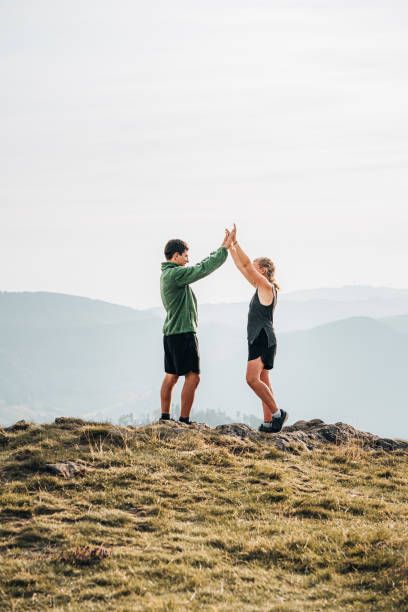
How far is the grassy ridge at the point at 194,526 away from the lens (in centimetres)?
578

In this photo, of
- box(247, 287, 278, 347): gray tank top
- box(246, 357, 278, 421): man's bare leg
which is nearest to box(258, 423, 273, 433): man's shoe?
box(246, 357, 278, 421): man's bare leg

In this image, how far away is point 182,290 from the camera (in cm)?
1189

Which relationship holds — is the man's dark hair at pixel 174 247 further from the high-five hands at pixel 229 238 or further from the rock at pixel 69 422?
the rock at pixel 69 422

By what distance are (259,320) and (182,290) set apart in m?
1.60

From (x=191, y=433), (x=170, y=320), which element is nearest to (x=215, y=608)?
(x=191, y=433)

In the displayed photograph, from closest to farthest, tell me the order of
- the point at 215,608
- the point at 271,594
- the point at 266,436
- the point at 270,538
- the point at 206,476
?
the point at 215,608 → the point at 271,594 → the point at 270,538 → the point at 206,476 → the point at 266,436

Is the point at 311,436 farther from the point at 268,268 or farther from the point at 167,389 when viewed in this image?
the point at 268,268

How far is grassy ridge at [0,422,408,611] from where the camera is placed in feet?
19.0

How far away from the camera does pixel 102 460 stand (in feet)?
31.8

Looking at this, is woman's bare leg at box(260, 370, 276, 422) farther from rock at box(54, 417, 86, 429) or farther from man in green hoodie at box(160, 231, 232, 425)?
rock at box(54, 417, 86, 429)

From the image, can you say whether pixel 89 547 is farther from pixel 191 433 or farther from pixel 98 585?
pixel 191 433

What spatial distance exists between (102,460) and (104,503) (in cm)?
165

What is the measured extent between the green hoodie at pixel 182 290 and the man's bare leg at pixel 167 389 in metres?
0.89

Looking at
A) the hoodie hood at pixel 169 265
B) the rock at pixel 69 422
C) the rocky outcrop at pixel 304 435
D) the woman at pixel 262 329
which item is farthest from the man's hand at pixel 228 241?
the rock at pixel 69 422
